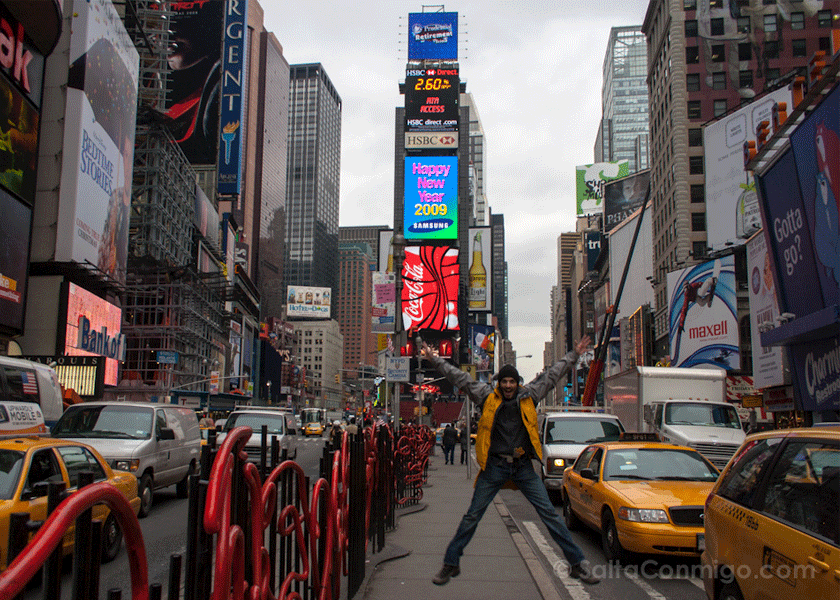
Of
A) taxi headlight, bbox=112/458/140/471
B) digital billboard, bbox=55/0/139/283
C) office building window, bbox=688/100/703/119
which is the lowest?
taxi headlight, bbox=112/458/140/471

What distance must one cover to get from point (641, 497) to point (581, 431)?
26.7ft

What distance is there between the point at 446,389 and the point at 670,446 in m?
119

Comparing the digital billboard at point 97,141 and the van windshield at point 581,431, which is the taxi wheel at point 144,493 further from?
the digital billboard at point 97,141

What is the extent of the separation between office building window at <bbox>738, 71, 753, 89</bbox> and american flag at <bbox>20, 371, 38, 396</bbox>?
6367 centimetres

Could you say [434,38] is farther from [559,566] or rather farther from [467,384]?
[467,384]

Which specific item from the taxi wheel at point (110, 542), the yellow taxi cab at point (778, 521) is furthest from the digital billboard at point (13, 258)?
the yellow taxi cab at point (778, 521)

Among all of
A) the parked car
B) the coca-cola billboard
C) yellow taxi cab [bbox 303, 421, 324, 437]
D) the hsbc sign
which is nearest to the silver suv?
the parked car

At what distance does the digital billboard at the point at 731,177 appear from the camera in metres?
50.7

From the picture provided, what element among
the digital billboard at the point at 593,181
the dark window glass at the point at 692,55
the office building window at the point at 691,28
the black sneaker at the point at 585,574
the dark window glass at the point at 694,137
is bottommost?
the black sneaker at the point at 585,574

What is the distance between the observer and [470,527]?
6434 mm

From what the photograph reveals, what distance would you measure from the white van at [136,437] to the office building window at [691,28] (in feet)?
208

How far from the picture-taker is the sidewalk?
22.6ft

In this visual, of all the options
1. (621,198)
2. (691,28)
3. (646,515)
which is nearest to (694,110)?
(691,28)

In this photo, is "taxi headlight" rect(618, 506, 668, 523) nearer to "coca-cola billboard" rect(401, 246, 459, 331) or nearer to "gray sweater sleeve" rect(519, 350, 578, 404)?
"gray sweater sleeve" rect(519, 350, 578, 404)
